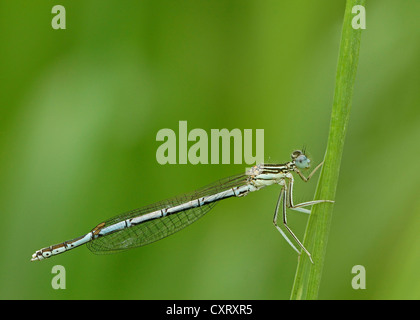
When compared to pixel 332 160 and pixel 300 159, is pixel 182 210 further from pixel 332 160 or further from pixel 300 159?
pixel 332 160

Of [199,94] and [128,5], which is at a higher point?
[128,5]

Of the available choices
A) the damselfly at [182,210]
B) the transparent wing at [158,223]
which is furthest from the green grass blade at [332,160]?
the transparent wing at [158,223]

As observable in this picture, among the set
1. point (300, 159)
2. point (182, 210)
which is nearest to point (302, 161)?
point (300, 159)

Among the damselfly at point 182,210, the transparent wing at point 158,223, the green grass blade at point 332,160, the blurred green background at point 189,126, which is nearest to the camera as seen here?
the green grass blade at point 332,160

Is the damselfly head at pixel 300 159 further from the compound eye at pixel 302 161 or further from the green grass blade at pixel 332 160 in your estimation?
the green grass blade at pixel 332 160

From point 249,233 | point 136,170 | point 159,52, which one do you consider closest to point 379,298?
point 249,233

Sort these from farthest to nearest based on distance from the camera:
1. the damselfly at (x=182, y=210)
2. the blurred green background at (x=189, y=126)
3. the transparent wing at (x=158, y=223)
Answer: the transparent wing at (x=158, y=223)
the damselfly at (x=182, y=210)
the blurred green background at (x=189, y=126)

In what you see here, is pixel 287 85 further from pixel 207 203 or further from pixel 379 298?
pixel 379 298
